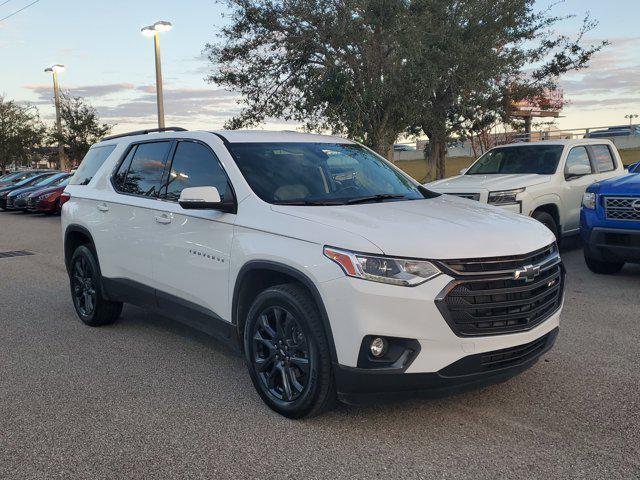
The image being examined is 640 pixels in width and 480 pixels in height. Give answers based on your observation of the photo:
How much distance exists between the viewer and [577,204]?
10078 mm

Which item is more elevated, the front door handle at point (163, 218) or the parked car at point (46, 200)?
the front door handle at point (163, 218)

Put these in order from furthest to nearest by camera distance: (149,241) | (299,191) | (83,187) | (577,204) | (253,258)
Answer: (577,204)
(83,187)
(149,241)
(299,191)
(253,258)

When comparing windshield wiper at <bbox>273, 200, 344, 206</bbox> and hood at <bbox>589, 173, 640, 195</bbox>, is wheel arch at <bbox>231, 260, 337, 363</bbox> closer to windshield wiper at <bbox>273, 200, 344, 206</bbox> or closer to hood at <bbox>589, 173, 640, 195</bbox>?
windshield wiper at <bbox>273, 200, 344, 206</bbox>

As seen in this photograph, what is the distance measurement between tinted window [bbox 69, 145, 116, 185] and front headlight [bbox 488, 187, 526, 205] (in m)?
5.13

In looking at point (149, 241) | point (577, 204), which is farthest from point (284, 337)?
point (577, 204)

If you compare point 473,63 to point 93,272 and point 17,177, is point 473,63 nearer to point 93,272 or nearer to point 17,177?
point 93,272

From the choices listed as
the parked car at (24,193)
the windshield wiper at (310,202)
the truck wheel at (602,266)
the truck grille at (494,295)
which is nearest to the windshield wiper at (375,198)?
the windshield wiper at (310,202)

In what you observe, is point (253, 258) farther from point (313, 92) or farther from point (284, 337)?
point (313, 92)

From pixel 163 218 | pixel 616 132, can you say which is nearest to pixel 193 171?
pixel 163 218

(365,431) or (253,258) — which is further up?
(253,258)

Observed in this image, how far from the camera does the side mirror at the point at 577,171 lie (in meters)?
10.0

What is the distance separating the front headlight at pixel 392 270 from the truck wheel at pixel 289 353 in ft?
1.33

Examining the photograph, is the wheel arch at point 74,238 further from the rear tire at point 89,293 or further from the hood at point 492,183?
the hood at point 492,183

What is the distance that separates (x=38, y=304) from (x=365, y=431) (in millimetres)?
5077
